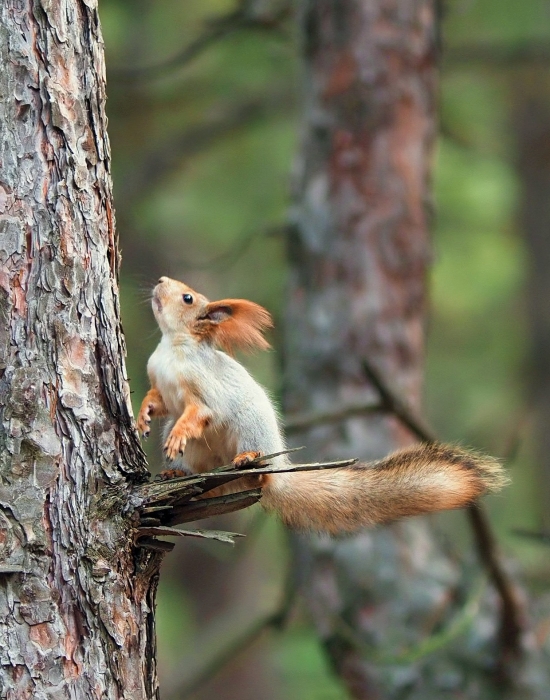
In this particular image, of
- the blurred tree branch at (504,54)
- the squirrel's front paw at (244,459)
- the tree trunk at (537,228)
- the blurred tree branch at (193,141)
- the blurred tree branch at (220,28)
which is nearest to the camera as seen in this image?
the squirrel's front paw at (244,459)

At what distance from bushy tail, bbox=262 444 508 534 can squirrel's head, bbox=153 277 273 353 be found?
14.5 inches

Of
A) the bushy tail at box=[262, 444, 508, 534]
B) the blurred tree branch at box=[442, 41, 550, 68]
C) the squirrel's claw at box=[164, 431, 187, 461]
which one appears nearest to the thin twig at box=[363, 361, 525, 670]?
the bushy tail at box=[262, 444, 508, 534]

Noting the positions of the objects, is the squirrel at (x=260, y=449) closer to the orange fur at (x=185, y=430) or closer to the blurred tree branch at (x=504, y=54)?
the orange fur at (x=185, y=430)

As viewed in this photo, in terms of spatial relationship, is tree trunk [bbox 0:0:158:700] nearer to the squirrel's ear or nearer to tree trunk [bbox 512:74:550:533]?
the squirrel's ear

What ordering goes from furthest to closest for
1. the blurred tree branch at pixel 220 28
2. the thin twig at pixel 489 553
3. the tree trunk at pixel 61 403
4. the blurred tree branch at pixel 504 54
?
1. the blurred tree branch at pixel 504 54
2. the blurred tree branch at pixel 220 28
3. the thin twig at pixel 489 553
4. the tree trunk at pixel 61 403

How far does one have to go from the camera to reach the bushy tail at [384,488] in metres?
2.33

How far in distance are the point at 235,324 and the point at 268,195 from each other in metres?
5.91

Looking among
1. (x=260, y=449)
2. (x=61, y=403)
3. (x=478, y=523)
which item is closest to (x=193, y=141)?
(x=478, y=523)

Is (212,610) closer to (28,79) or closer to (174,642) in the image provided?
(174,642)

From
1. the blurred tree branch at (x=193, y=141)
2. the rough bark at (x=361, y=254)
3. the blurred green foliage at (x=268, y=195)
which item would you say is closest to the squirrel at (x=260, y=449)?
the blurred green foliage at (x=268, y=195)

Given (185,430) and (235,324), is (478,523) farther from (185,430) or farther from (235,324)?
(185,430)

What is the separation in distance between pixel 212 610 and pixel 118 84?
6529 mm

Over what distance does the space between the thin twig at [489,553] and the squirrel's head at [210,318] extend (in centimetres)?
112

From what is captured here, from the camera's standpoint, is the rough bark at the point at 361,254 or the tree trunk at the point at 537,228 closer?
the rough bark at the point at 361,254
